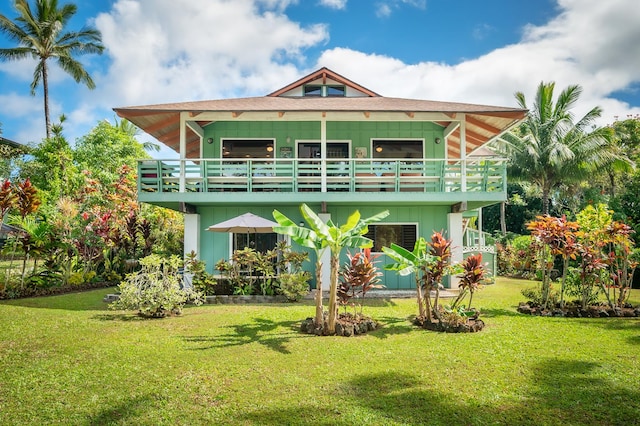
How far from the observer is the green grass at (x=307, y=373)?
4.71m

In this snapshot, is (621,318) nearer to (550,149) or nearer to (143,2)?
(143,2)

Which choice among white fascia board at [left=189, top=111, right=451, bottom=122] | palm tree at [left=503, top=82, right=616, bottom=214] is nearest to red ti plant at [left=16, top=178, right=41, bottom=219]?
Result: white fascia board at [left=189, top=111, right=451, bottom=122]

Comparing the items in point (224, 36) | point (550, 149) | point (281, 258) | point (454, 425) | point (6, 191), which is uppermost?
point (224, 36)

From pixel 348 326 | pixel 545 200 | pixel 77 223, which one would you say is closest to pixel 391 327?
pixel 348 326

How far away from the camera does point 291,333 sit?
Answer: 833 cm

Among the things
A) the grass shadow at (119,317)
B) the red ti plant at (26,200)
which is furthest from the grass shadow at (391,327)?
the red ti plant at (26,200)

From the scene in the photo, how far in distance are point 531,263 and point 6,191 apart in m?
21.4

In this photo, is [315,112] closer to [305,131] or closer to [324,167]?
[324,167]

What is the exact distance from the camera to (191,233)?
13.9 metres

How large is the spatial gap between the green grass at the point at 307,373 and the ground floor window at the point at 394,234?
563 centimetres

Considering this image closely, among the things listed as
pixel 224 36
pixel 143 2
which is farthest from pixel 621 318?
pixel 143 2

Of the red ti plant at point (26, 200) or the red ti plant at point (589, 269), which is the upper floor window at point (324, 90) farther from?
the red ti plant at point (589, 269)

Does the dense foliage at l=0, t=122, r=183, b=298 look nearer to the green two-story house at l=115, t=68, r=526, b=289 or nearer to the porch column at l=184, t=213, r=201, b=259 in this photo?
the green two-story house at l=115, t=68, r=526, b=289

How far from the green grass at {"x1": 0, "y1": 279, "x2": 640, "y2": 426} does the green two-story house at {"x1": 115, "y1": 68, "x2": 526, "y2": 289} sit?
16.1ft
